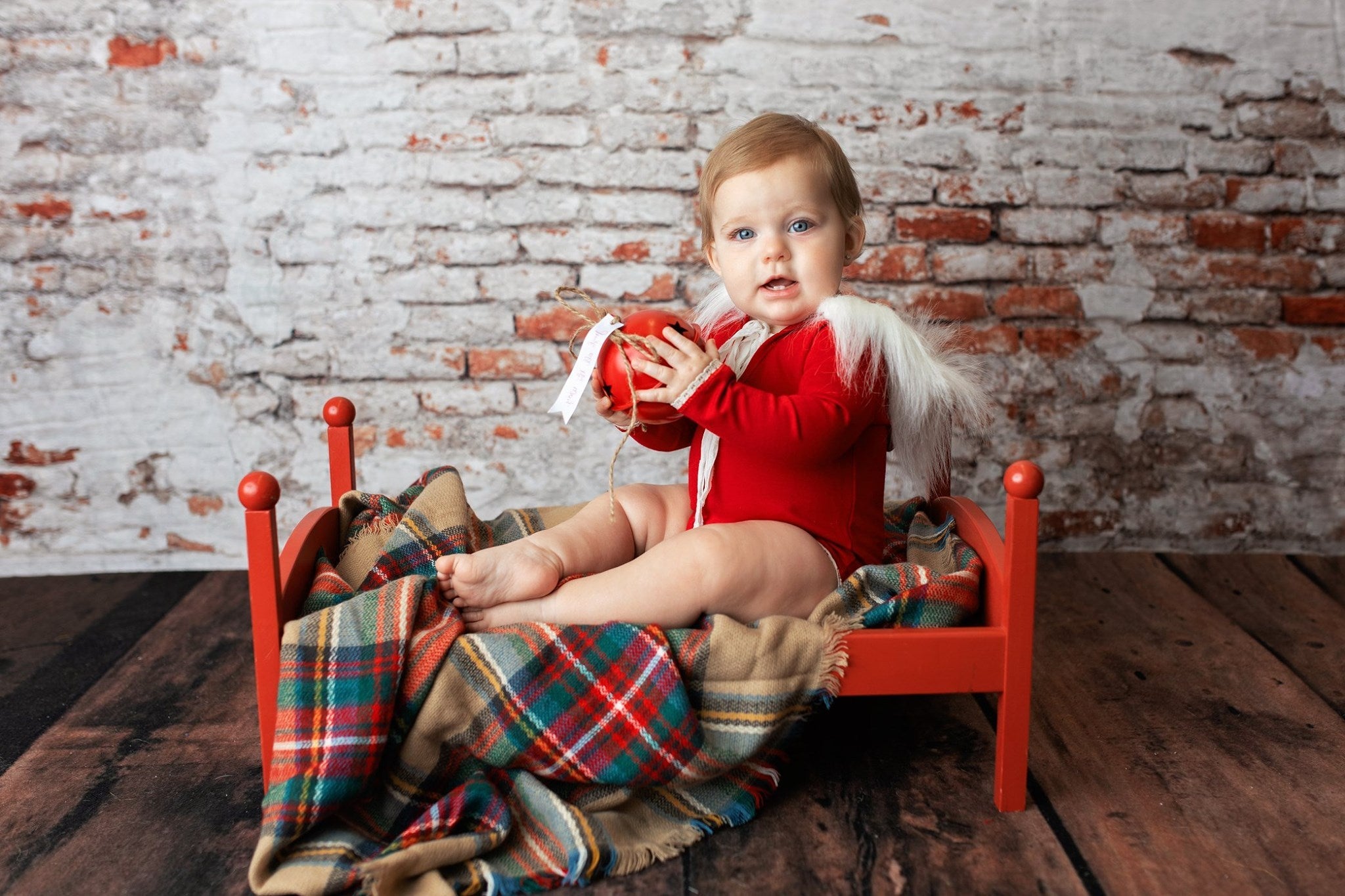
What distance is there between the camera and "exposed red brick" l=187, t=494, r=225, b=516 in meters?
2.57

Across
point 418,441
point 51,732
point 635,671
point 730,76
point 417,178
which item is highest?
point 730,76

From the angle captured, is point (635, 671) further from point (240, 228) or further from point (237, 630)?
point (240, 228)

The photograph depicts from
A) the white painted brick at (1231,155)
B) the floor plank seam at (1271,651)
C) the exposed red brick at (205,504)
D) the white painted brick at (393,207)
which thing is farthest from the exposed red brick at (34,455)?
the white painted brick at (1231,155)

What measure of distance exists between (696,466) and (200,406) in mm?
1381

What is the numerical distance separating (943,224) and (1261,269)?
74 centimetres

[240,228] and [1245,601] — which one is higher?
[240,228]

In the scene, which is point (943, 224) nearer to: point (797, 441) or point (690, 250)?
point (690, 250)

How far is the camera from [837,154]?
5.35ft

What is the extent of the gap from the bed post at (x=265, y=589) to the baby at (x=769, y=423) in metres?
0.22

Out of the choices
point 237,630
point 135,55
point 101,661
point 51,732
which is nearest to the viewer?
point 51,732

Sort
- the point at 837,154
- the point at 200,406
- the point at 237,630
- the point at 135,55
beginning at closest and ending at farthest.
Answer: the point at 837,154
the point at 237,630
the point at 135,55
the point at 200,406

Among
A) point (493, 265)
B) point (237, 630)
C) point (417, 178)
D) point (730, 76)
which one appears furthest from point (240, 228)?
point (730, 76)

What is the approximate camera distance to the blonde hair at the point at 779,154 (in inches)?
62.5

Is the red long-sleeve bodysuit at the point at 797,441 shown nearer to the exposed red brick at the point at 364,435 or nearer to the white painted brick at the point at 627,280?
the white painted brick at the point at 627,280
